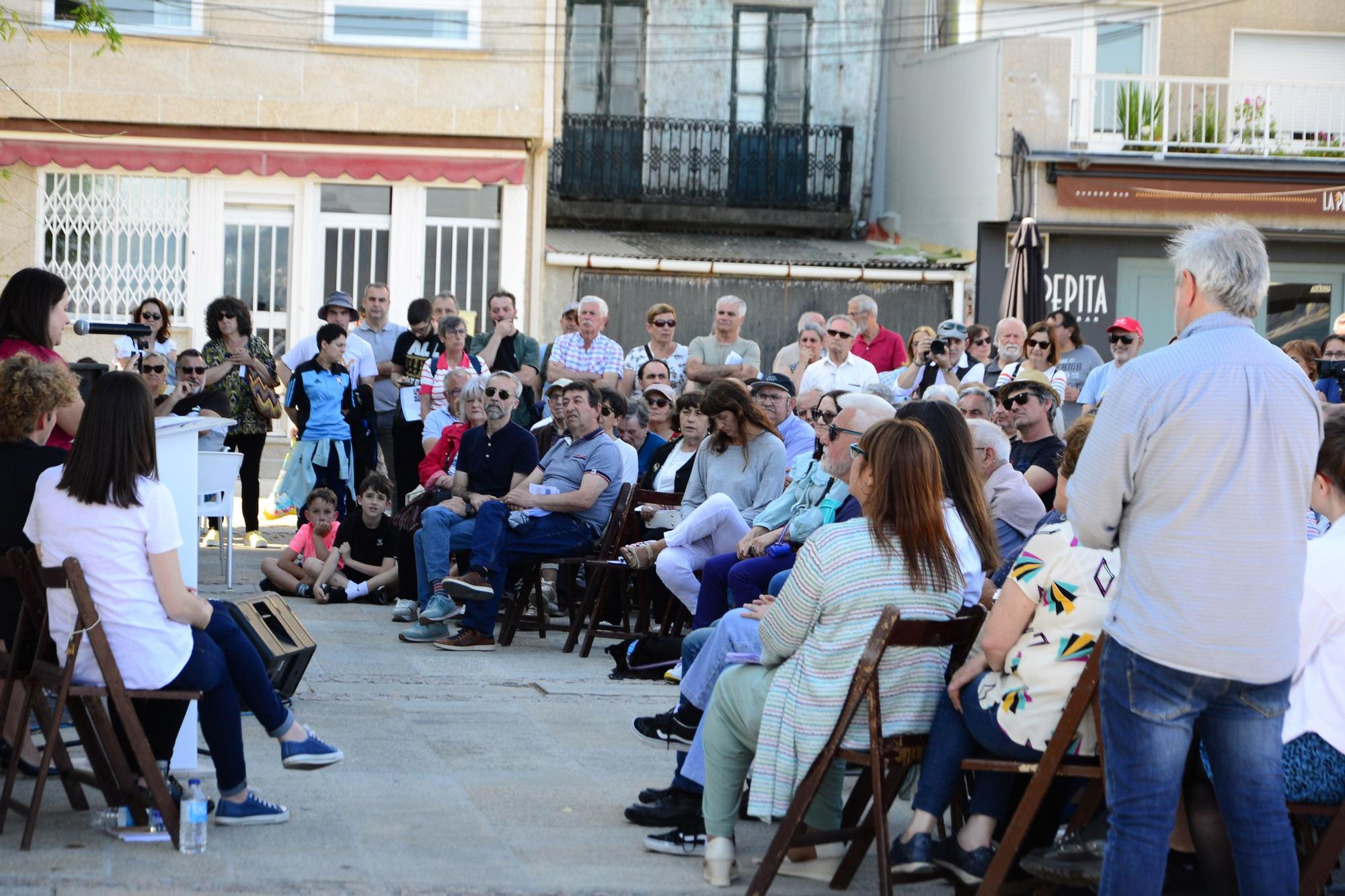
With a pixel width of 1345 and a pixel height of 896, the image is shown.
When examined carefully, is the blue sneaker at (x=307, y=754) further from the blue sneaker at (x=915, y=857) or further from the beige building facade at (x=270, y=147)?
the beige building facade at (x=270, y=147)

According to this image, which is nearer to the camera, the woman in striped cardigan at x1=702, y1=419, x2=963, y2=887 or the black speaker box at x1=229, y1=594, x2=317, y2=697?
the woman in striped cardigan at x1=702, y1=419, x2=963, y2=887

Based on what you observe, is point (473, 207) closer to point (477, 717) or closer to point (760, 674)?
point (477, 717)

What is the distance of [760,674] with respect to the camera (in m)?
4.92

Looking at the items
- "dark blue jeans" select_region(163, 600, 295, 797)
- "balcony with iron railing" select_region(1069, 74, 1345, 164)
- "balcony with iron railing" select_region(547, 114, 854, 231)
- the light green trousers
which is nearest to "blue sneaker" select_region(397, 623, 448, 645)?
"dark blue jeans" select_region(163, 600, 295, 797)

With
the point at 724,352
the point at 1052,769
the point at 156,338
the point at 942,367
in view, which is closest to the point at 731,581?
the point at 1052,769

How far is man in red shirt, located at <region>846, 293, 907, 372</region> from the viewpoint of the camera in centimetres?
1397

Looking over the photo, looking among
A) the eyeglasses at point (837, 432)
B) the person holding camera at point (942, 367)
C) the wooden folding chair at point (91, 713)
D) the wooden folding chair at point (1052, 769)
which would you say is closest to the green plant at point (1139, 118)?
the person holding camera at point (942, 367)

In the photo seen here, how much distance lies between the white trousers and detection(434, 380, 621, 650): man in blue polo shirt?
0.94m

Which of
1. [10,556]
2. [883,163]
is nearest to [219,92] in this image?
[883,163]

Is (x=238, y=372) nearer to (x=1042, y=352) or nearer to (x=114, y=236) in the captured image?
(x=114, y=236)

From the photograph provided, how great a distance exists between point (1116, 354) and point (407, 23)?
9.02m

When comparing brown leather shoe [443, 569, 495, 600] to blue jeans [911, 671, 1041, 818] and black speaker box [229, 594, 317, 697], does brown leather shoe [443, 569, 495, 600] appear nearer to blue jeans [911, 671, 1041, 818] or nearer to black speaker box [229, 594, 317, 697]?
black speaker box [229, 594, 317, 697]

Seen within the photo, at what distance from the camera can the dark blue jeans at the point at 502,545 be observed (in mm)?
9242

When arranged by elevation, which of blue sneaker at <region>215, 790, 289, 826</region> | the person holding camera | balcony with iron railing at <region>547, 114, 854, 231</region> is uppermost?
balcony with iron railing at <region>547, 114, 854, 231</region>
